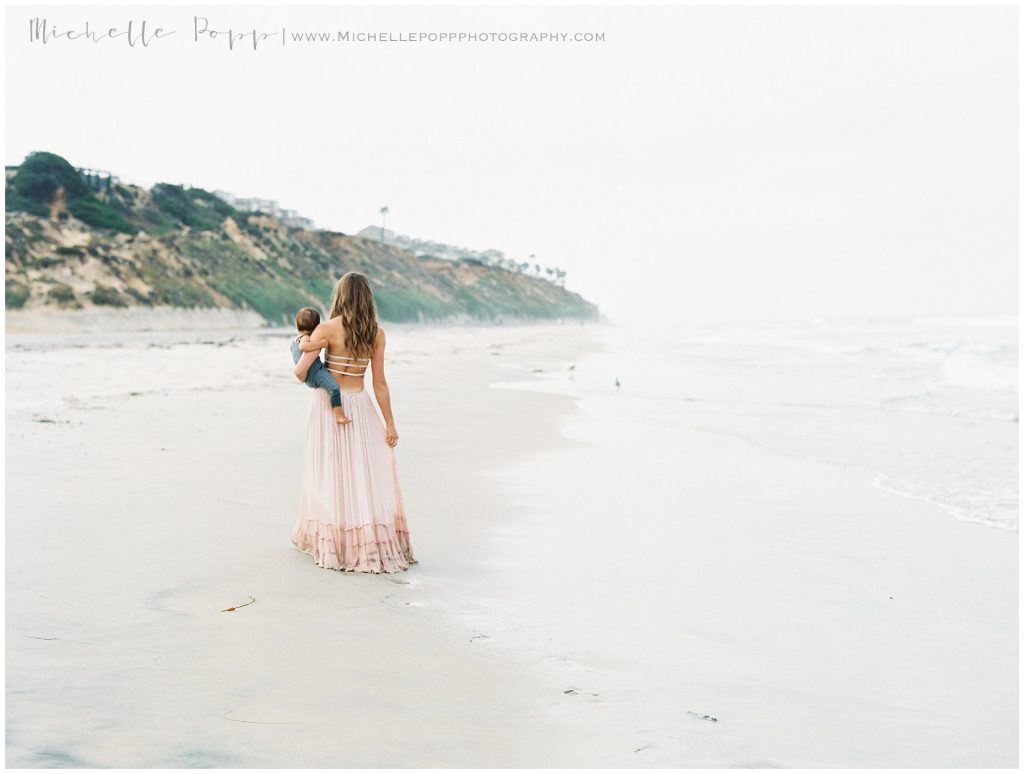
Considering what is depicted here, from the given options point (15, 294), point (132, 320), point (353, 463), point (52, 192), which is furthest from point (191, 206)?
point (353, 463)

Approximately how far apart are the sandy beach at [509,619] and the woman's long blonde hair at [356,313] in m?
1.22

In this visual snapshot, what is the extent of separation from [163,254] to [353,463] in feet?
157

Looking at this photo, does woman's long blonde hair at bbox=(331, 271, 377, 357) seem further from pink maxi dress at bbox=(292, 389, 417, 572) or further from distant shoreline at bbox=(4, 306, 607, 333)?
distant shoreline at bbox=(4, 306, 607, 333)

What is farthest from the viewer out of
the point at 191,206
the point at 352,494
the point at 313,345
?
the point at 191,206

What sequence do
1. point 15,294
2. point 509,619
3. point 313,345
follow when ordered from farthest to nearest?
1. point 15,294
2. point 313,345
3. point 509,619

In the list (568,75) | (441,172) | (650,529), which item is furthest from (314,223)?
(650,529)

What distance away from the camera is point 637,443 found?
9.73 metres

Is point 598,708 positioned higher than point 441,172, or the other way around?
point 441,172

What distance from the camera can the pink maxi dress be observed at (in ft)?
15.3

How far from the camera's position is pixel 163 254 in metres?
48.2

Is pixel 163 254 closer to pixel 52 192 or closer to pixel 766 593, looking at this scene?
pixel 52 192

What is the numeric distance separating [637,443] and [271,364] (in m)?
13.1

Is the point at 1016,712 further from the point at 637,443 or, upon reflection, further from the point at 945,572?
the point at 637,443

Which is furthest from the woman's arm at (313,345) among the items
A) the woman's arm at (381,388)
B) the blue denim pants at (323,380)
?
the woman's arm at (381,388)
